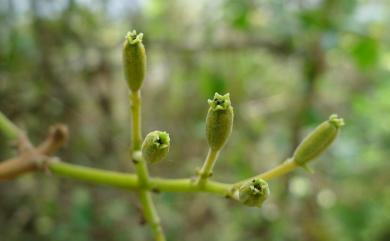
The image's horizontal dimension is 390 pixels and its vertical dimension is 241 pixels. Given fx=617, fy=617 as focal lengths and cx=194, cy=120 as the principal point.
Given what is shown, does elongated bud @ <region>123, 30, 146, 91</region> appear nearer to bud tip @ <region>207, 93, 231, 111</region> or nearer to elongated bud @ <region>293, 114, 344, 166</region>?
bud tip @ <region>207, 93, 231, 111</region>

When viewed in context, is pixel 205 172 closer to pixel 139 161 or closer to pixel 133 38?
pixel 139 161

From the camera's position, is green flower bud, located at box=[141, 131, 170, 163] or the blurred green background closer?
green flower bud, located at box=[141, 131, 170, 163]

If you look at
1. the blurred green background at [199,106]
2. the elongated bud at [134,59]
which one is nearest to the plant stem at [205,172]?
the elongated bud at [134,59]

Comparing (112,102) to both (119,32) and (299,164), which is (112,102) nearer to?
(119,32)

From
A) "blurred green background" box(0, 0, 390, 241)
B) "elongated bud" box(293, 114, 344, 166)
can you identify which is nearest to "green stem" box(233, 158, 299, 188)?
"elongated bud" box(293, 114, 344, 166)

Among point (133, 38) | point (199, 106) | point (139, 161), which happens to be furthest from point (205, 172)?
point (199, 106)

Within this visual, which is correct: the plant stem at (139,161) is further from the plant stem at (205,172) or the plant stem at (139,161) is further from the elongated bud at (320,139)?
the elongated bud at (320,139)

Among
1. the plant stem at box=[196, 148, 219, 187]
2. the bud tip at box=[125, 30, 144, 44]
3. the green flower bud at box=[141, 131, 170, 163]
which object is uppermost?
the bud tip at box=[125, 30, 144, 44]
